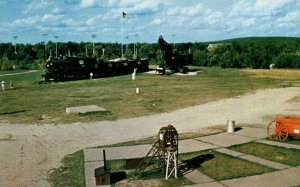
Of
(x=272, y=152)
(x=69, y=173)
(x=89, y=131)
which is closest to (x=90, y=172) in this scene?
(x=69, y=173)

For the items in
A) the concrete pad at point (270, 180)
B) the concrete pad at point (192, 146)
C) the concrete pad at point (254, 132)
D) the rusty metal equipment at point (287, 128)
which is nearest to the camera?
the concrete pad at point (270, 180)

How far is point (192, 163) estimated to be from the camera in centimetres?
1250

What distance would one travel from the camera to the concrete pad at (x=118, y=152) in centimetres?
1327

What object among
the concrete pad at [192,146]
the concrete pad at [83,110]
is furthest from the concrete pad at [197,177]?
the concrete pad at [83,110]

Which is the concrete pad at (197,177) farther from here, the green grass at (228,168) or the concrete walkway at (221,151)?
the green grass at (228,168)

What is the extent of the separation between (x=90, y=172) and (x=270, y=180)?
16.2 ft

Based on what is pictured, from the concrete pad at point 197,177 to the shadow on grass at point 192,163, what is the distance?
0.65ft

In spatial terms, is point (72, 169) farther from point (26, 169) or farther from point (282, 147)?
point (282, 147)

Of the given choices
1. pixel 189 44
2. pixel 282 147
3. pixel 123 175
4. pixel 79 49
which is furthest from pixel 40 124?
pixel 79 49

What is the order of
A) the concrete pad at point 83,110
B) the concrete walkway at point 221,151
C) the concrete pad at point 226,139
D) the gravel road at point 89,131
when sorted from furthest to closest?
the concrete pad at point 83,110 < the concrete pad at point 226,139 < the gravel road at point 89,131 < the concrete walkway at point 221,151

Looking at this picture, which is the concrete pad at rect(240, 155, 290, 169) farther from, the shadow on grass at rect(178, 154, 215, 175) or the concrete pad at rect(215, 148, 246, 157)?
the shadow on grass at rect(178, 154, 215, 175)

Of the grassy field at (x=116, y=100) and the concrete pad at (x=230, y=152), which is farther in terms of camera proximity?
the grassy field at (x=116, y=100)

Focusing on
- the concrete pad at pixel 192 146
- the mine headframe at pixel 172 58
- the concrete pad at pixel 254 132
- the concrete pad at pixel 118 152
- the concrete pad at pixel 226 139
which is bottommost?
the concrete pad at pixel 118 152

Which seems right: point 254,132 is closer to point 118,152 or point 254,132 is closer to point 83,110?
point 118,152
